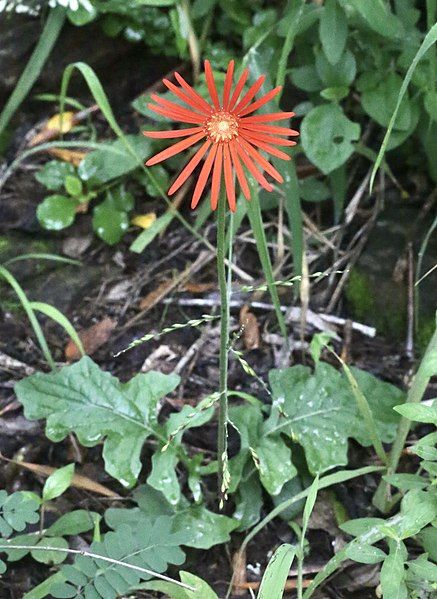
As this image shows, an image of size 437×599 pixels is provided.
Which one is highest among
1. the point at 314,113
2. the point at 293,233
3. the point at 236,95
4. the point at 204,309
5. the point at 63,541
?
the point at 236,95

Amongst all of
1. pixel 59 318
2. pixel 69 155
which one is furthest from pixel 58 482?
pixel 69 155

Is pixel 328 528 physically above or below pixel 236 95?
below

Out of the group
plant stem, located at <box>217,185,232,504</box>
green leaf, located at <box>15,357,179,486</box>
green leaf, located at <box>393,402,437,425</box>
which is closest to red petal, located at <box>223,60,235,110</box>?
plant stem, located at <box>217,185,232,504</box>

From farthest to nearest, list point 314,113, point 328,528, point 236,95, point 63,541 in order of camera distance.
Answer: point 314,113
point 328,528
point 63,541
point 236,95

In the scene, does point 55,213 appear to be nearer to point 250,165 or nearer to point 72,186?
point 72,186

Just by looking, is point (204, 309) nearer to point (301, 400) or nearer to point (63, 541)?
point (301, 400)

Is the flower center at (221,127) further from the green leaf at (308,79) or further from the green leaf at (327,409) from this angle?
the green leaf at (308,79)

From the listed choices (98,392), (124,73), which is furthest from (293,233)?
(124,73)

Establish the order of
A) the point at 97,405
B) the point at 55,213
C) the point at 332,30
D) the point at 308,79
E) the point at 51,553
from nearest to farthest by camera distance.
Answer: the point at 51,553 < the point at 97,405 < the point at 332,30 < the point at 308,79 < the point at 55,213
